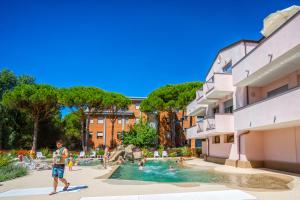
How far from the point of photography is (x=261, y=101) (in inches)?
569

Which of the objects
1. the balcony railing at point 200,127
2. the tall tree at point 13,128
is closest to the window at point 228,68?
the balcony railing at point 200,127

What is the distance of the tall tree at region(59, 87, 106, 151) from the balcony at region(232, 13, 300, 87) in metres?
24.5

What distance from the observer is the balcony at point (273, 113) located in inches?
456

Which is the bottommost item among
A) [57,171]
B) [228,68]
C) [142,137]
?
[57,171]

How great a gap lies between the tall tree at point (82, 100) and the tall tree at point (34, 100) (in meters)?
1.58

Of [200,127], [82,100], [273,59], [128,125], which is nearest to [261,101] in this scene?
[273,59]

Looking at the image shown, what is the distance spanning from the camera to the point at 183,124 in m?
47.2

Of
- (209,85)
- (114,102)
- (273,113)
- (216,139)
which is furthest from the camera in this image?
(114,102)

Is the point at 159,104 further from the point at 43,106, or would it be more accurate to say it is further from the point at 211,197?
the point at 211,197

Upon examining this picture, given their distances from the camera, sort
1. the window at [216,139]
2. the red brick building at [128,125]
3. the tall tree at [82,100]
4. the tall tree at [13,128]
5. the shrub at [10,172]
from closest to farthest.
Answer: the shrub at [10,172], the window at [216,139], the tall tree at [13,128], the tall tree at [82,100], the red brick building at [128,125]

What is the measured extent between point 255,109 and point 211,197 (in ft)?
29.9

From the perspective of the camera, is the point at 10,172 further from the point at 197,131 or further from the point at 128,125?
the point at 128,125

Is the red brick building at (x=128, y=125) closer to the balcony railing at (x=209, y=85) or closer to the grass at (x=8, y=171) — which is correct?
the balcony railing at (x=209, y=85)

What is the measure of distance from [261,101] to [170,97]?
2713 cm
